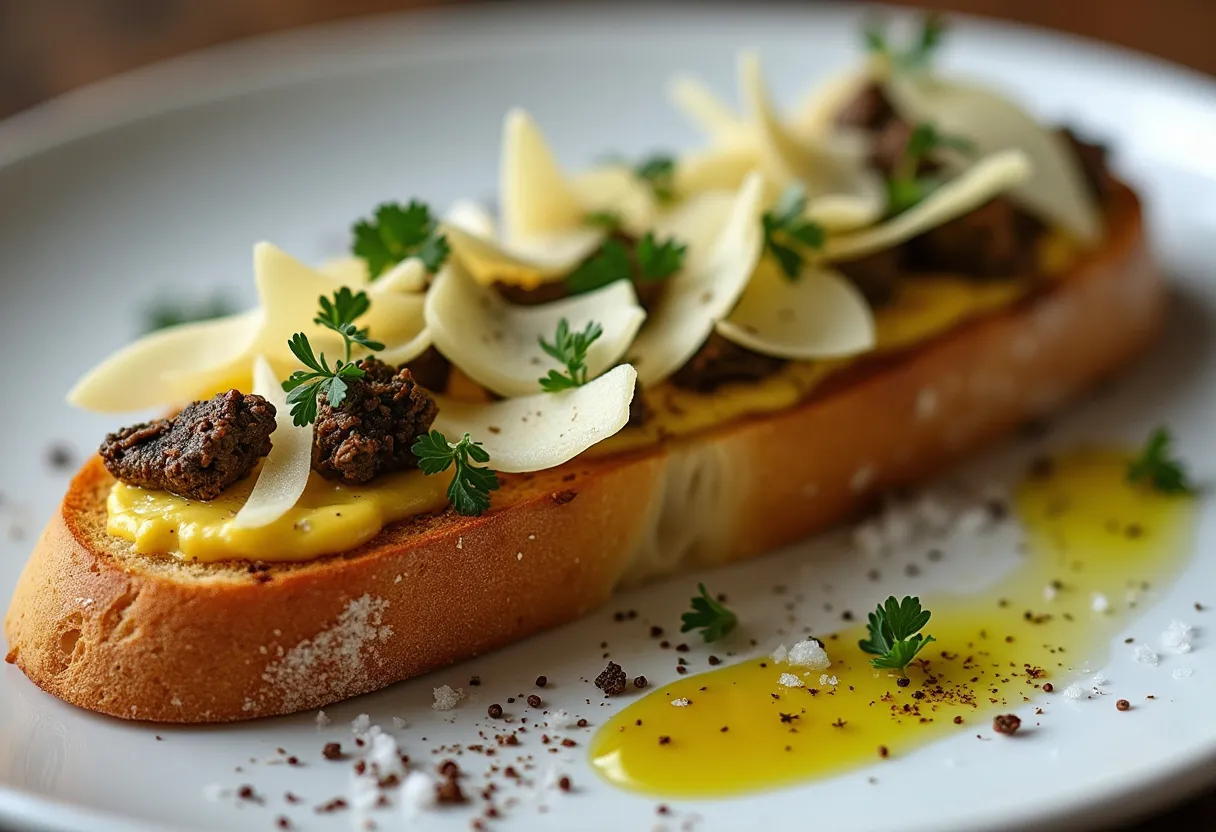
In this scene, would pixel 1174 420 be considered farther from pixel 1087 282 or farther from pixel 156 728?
pixel 156 728

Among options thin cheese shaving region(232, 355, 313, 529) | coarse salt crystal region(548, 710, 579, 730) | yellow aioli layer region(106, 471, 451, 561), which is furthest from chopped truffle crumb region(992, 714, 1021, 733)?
thin cheese shaving region(232, 355, 313, 529)

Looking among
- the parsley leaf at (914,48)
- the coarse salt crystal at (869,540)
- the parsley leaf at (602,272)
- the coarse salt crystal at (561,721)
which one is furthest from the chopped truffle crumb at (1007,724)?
the parsley leaf at (914,48)

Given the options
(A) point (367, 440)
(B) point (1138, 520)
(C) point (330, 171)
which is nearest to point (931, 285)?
(B) point (1138, 520)

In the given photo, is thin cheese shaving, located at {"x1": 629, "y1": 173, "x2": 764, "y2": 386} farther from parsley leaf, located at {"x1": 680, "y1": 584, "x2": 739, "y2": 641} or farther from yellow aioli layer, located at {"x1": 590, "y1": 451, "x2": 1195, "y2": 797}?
yellow aioli layer, located at {"x1": 590, "y1": 451, "x2": 1195, "y2": 797}

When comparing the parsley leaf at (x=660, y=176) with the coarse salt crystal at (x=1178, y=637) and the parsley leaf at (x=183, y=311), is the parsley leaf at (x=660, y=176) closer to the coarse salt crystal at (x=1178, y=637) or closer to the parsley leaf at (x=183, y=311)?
the parsley leaf at (x=183, y=311)

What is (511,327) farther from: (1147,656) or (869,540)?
(1147,656)
